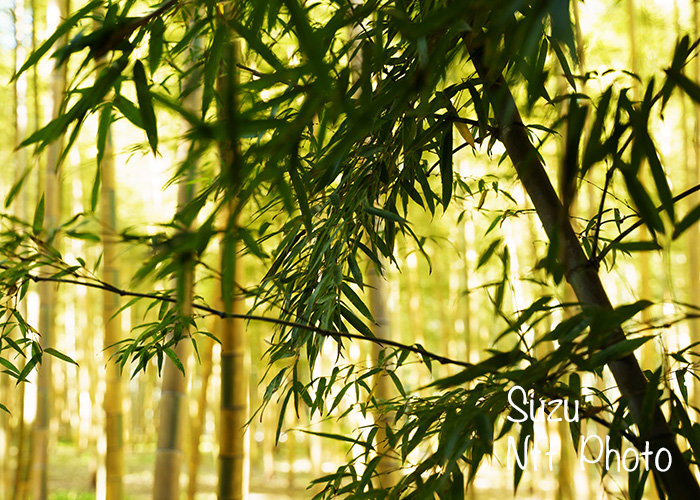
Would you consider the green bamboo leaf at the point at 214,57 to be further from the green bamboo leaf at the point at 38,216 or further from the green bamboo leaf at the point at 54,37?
the green bamboo leaf at the point at 38,216

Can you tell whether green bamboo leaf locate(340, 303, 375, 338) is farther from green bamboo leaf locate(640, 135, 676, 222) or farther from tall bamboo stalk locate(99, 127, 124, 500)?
tall bamboo stalk locate(99, 127, 124, 500)

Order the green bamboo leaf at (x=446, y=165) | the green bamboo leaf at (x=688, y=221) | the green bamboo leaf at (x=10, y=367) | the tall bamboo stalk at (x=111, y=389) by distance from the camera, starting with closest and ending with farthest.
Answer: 1. the green bamboo leaf at (x=688, y=221)
2. the green bamboo leaf at (x=446, y=165)
3. the green bamboo leaf at (x=10, y=367)
4. the tall bamboo stalk at (x=111, y=389)

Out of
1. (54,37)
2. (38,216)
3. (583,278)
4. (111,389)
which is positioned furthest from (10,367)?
(111,389)

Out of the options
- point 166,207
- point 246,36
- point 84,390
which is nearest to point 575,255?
point 246,36

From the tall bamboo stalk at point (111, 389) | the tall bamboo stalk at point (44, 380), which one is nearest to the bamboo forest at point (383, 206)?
the tall bamboo stalk at point (111, 389)

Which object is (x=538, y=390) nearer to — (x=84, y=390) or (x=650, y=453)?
(x=650, y=453)

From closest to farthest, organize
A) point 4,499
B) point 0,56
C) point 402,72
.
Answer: point 402,72
point 4,499
point 0,56

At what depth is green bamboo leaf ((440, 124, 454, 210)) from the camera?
1.00 meters

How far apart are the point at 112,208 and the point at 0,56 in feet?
14.5

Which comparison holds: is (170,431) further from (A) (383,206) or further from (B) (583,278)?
(B) (583,278)

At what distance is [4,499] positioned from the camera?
17.3 ft

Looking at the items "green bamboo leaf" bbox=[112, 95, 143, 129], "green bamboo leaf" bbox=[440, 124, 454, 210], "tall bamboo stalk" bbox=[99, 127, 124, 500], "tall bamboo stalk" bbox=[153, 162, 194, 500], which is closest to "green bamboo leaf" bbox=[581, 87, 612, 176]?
"green bamboo leaf" bbox=[440, 124, 454, 210]

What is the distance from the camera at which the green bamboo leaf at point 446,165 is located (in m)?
1.00

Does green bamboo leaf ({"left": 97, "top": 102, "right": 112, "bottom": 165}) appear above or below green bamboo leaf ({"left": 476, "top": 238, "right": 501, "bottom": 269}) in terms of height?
above
